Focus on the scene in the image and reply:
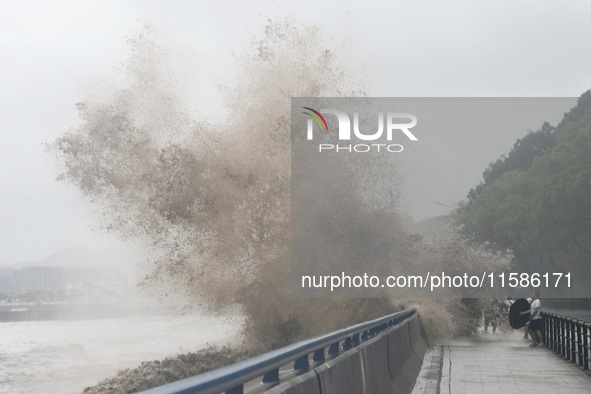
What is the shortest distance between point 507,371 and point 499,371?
0.15 meters

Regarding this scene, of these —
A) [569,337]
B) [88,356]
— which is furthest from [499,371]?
Answer: [88,356]

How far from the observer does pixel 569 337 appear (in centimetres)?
2466

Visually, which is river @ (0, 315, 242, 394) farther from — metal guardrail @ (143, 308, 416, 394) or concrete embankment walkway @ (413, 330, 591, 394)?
metal guardrail @ (143, 308, 416, 394)

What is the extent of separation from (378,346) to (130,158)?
114ft

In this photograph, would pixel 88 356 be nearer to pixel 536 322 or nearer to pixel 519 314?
pixel 519 314

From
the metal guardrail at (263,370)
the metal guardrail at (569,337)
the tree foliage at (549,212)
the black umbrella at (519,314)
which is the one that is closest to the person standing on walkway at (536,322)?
the metal guardrail at (569,337)

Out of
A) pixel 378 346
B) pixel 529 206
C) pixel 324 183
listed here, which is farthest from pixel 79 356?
pixel 378 346

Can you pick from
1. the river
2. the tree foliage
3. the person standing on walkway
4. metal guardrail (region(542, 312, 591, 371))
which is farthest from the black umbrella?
the tree foliage

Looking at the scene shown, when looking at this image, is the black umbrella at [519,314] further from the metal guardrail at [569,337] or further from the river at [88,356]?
the river at [88,356]

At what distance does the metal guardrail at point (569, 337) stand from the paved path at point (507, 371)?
0.72ft

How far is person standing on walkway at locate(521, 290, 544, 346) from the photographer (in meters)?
32.8

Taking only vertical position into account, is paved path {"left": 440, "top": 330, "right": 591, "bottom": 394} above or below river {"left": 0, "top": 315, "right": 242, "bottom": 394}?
above

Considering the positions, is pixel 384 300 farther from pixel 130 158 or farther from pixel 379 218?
pixel 130 158

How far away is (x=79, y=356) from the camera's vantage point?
66.6 meters
